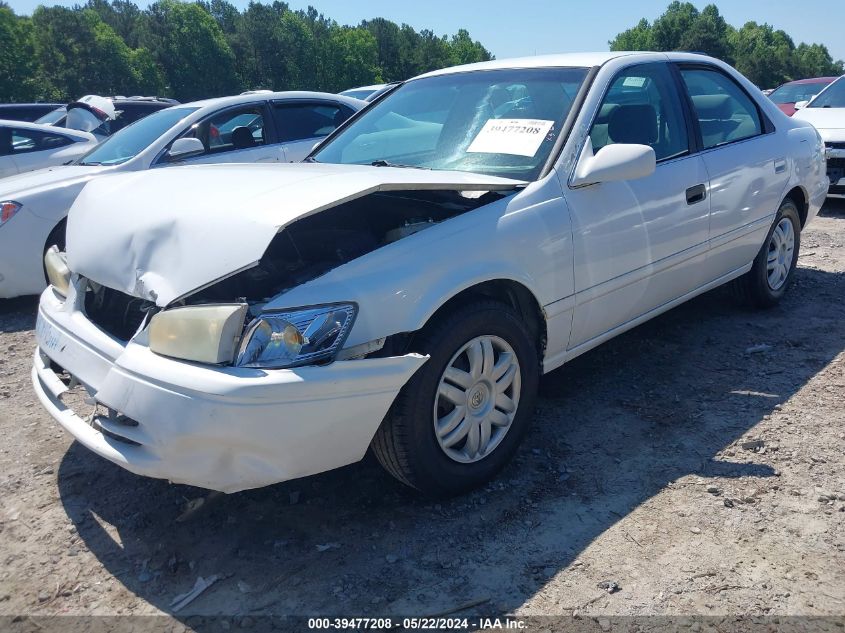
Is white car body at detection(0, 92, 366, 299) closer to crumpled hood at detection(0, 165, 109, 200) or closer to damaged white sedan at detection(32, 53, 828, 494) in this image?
crumpled hood at detection(0, 165, 109, 200)

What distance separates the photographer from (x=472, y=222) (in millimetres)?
2746

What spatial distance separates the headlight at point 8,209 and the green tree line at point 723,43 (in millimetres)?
78209

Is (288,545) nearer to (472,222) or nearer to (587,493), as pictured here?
(587,493)

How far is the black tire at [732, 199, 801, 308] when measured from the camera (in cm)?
462

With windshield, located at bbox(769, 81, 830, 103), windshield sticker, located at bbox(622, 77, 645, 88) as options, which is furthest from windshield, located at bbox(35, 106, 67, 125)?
windshield, located at bbox(769, 81, 830, 103)

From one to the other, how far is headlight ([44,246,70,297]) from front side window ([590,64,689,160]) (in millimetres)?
2427

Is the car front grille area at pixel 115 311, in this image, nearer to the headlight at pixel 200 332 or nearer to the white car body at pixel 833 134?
the headlight at pixel 200 332

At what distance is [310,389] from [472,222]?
0.96 m

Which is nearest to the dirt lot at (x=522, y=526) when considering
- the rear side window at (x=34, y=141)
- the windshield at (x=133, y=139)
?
the windshield at (x=133, y=139)

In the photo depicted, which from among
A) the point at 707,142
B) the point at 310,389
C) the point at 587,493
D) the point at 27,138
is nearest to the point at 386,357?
the point at 310,389

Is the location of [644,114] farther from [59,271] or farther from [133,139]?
[133,139]

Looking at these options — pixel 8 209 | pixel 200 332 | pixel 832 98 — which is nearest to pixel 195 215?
pixel 200 332

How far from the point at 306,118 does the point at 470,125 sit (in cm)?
387

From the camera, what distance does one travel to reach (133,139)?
6160mm
